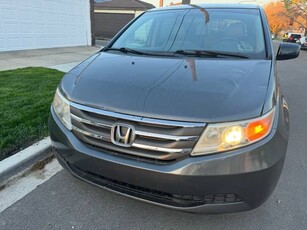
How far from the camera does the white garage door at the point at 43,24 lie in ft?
32.4

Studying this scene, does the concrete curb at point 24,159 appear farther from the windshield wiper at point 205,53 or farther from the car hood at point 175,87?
the windshield wiper at point 205,53

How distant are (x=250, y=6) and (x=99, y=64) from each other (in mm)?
2118

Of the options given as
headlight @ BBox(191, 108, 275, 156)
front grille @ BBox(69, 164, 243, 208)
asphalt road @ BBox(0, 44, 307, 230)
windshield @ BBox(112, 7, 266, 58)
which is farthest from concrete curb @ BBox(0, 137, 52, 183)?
headlight @ BBox(191, 108, 275, 156)

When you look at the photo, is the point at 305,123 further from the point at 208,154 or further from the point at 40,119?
the point at 40,119

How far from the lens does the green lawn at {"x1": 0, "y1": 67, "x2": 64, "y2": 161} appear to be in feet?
10.8

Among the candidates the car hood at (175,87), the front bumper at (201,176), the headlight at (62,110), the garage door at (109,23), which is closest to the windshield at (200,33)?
the car hood at (175,87)

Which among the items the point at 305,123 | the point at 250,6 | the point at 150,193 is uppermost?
the point at 250,6

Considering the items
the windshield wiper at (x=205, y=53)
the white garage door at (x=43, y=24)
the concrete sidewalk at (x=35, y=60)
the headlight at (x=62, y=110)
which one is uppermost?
the windshield wiper at (x=205, y=53)

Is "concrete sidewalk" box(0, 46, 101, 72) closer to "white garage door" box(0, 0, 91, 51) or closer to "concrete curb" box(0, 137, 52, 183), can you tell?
"white garage door" box(0, 0, 91, 51)

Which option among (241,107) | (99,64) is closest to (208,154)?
(241,107)

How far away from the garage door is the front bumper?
22351 millimetres

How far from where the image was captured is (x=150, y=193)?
78.2 inches

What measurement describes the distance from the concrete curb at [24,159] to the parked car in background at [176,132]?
0.78 m

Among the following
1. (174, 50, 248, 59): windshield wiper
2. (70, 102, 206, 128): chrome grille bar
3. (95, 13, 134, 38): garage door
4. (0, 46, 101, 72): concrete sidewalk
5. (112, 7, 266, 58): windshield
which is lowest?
(95, 13, 134, 38): garage door
